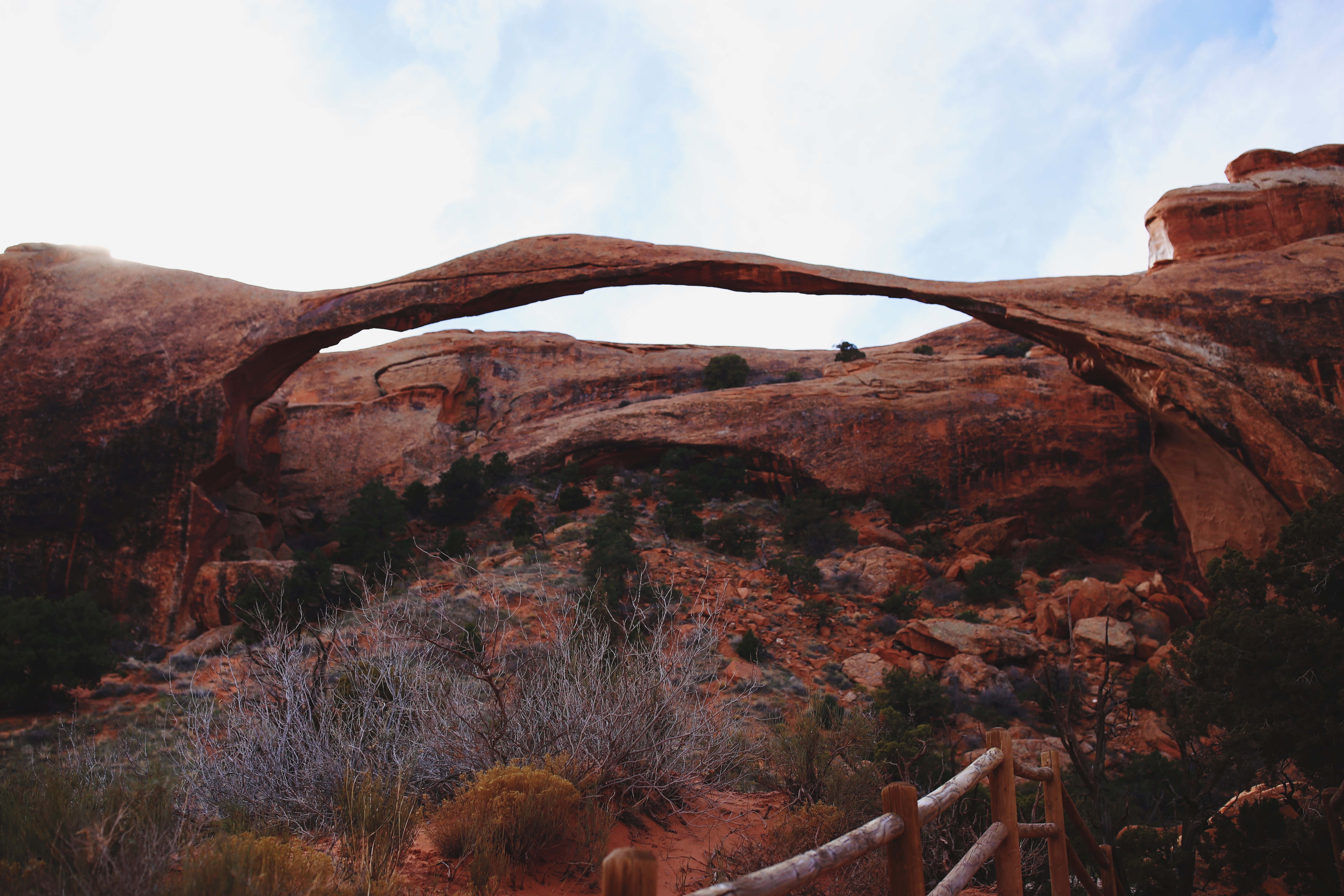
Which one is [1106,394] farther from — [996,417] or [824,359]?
[824,359]

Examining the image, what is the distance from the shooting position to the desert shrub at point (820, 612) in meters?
11.3

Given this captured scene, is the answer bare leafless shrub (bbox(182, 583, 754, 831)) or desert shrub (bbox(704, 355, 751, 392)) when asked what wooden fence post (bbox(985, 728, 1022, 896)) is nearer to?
bare leafless shrub (bbox(182, 583, 754, 831))

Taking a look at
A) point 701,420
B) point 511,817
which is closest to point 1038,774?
point 511,817

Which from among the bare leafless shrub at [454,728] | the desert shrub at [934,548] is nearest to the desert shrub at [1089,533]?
the desert shrub at [934,548]

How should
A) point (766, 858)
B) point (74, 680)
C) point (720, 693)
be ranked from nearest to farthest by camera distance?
point (766, 858)
point (720, 693)
point (74, 680)

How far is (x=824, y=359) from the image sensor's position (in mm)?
25875

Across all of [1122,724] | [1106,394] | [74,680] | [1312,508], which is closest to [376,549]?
[74,680]

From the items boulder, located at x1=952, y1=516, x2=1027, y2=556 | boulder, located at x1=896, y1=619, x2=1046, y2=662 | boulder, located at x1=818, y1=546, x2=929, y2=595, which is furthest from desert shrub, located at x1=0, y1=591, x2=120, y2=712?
boulder, located at x1=952, y1=516, x2=1027, y2=556

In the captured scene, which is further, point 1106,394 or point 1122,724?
point 1106,394

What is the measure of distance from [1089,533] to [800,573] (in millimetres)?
6321

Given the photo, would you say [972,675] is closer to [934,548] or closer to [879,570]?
[879,570]

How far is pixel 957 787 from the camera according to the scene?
8.64 ft

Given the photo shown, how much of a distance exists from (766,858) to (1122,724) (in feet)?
22.3

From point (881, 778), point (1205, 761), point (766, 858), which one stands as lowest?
point (1205, 761)
